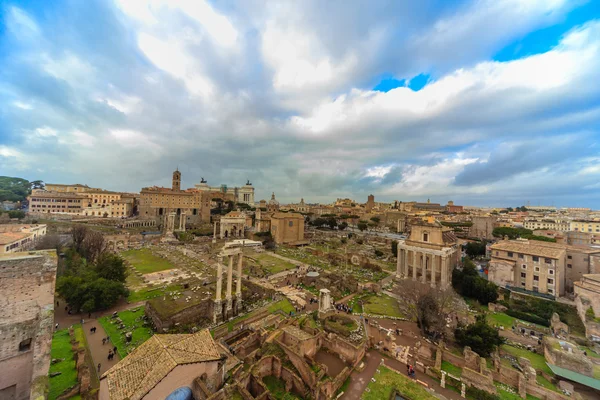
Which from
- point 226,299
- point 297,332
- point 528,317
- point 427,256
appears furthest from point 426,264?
point 226,299

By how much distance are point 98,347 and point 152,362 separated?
11.0 m

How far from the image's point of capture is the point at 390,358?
16.0 m

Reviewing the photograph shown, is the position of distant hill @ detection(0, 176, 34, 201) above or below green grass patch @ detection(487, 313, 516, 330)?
above

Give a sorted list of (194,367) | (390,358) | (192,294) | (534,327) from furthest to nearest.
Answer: (192,294) → (534,327) → (390,358) → (194,367)

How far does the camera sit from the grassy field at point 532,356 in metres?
15.6

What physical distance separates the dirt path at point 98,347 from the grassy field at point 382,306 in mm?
20500

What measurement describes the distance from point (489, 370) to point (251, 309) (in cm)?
1847

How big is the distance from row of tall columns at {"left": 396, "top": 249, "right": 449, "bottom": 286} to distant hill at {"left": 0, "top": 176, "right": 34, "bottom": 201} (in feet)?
340

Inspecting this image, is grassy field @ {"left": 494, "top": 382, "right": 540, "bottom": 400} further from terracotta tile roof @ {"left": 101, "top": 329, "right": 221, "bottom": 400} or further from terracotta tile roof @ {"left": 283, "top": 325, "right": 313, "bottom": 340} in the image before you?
terracotta tile roof @ {"left": 101, "top": 329, "right": 221, "bottom": 400}

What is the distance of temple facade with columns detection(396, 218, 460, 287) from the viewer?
28.7 metres

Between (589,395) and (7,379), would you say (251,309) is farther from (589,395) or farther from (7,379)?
(589,395)

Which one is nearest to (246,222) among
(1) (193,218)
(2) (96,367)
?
(1) (193,218)

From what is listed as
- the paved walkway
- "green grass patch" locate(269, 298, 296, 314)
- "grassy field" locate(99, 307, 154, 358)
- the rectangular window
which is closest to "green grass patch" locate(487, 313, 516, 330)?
"green grass patch" locate(269, 298, 296, 314)

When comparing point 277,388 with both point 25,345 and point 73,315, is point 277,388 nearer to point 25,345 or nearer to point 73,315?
point 25,345
